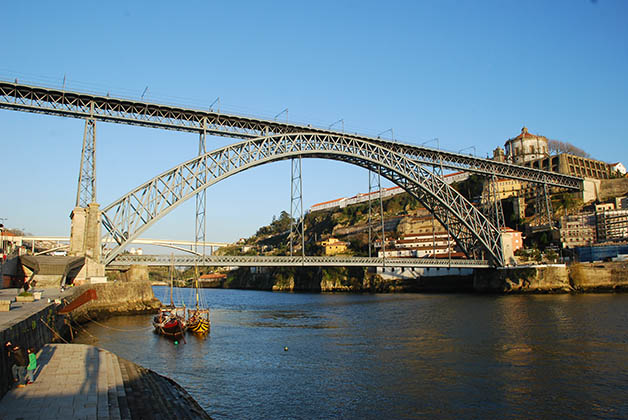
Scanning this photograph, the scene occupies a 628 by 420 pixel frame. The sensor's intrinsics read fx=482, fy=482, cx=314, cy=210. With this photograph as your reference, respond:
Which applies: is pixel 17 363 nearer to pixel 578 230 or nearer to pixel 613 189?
pixel 578 230

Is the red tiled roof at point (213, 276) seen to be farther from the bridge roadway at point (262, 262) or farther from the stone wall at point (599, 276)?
the stone wall at point (599, 276)

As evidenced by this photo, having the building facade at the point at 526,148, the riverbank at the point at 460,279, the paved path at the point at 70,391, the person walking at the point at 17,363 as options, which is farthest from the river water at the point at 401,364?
the building facade at the point at 526,148

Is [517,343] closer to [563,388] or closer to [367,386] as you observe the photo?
[563,388]

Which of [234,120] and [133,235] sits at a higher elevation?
[234,120]

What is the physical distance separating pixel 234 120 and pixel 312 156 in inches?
358

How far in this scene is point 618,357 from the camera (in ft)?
69.1

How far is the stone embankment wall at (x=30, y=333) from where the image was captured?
11530 millimetres

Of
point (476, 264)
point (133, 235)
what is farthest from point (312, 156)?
point (476, 264)

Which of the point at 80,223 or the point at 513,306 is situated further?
the point at 513,306

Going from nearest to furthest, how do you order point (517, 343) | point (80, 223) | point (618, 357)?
point (618, 357) → point (517, 343) → point (80, 223)

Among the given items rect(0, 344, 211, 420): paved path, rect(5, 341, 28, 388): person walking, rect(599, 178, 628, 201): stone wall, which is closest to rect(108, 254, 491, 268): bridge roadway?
rect(0, 344, 211, 420): paved path

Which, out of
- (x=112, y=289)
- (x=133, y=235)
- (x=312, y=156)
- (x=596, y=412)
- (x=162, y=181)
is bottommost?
(x=596, y=412)

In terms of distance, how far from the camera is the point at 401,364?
2094 cm

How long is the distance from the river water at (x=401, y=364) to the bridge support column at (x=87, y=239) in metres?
4.49
